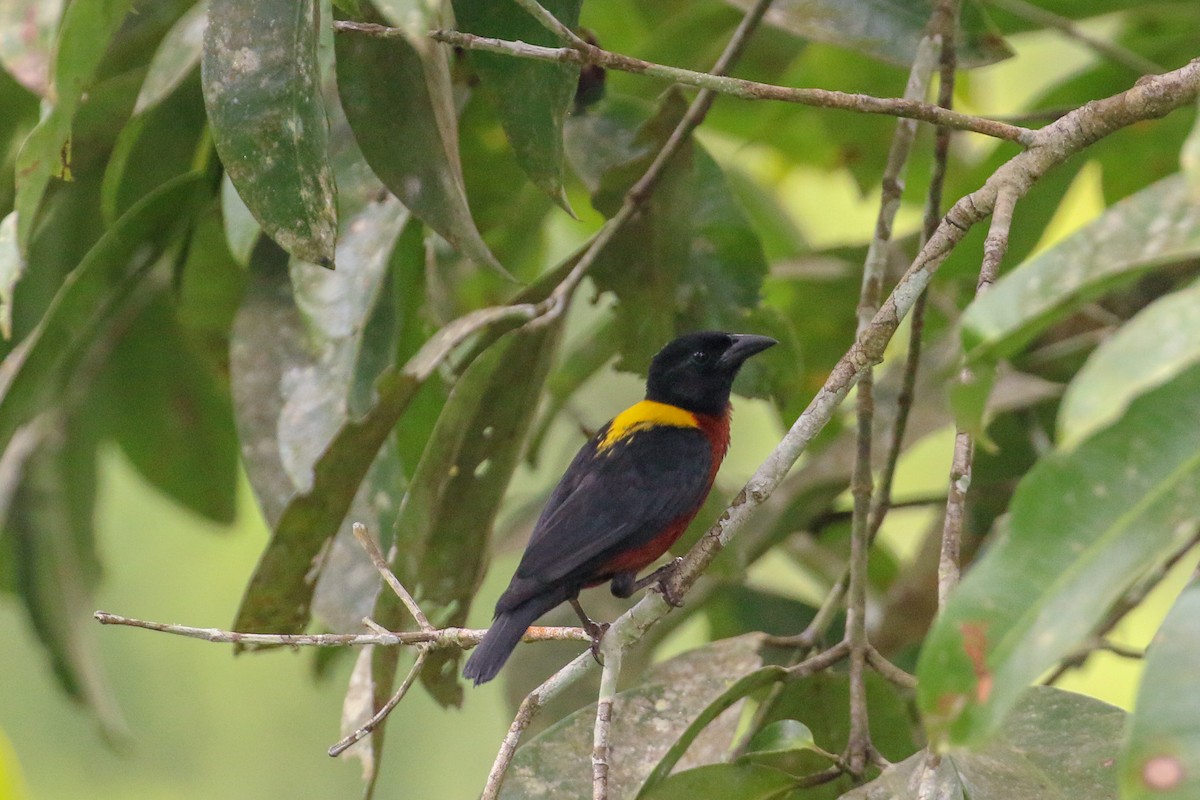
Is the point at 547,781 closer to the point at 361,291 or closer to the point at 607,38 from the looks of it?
the point at 361,291

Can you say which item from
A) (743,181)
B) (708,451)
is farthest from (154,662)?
(708,451)

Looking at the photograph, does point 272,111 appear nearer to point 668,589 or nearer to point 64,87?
point 64,87

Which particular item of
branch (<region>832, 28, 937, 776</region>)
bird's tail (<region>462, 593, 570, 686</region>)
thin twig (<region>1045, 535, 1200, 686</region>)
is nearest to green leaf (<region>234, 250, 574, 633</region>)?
bird's tail (<region>462, 593, 570, 686</region>)

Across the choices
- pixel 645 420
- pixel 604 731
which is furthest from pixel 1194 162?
pixel 645 420

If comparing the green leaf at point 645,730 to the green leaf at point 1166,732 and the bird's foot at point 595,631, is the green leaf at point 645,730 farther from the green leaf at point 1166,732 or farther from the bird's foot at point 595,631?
the green leaf at point 1166,732

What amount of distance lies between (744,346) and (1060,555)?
178cm

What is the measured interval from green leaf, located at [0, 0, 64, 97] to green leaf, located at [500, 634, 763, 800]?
4.93 feet

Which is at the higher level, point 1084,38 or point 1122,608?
point 1084,38

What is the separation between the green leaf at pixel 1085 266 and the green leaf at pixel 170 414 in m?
3.22

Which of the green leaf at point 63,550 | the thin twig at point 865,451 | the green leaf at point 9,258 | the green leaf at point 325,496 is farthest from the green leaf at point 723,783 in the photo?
the green leaf at point 63,550

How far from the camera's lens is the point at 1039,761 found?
2.04m

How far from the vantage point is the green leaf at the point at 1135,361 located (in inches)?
41.6

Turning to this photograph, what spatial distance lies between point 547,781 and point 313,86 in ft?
3.98

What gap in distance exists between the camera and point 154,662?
9.14 meters
